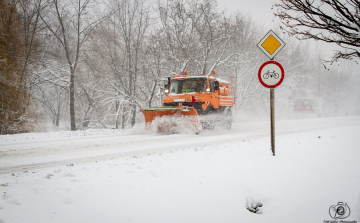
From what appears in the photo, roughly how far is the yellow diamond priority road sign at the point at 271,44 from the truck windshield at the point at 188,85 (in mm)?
4880

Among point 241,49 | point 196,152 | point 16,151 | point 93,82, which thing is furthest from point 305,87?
point 16,151

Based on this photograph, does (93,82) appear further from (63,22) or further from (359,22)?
(359,22)

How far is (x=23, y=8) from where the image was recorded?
1257 cm

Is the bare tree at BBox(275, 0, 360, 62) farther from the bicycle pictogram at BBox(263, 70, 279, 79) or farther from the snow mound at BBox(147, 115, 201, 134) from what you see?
the snow mound at BBox(147, 115, 201, 134)

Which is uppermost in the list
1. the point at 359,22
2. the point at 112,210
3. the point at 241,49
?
the point at 241,49

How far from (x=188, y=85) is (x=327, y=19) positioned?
646 cm

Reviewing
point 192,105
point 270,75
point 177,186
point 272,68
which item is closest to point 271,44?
point 272,68

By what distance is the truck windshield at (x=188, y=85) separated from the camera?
1039 cm

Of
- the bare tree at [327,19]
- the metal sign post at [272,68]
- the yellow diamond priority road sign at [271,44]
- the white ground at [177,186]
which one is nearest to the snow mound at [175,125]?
the white ground at [177,186]

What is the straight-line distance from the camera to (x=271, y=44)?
5504 mm

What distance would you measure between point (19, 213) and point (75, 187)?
764 millimetres

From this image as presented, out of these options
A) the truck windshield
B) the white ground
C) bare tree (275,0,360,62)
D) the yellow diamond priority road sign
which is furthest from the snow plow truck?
bare tree (275,0,360,62)

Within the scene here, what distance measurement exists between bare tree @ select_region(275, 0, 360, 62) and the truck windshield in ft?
17.9

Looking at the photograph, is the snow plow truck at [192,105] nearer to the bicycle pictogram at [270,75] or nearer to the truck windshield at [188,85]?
the truck windshield at [188,85]
